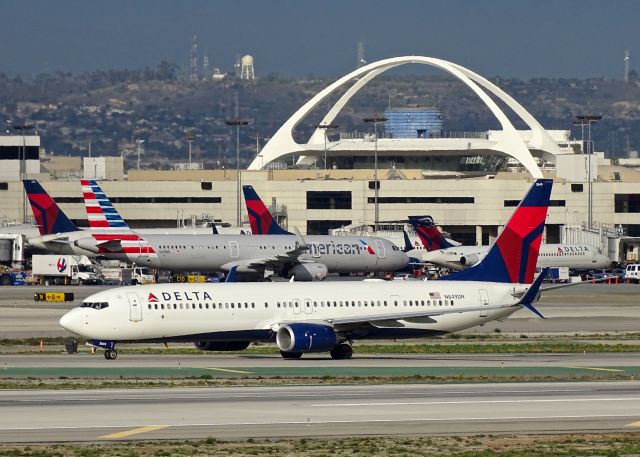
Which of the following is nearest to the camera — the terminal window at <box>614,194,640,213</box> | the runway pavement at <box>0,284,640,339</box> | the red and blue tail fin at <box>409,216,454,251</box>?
the runway pavement at <box>0,284,640,339</box>

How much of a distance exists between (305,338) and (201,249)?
7142cm

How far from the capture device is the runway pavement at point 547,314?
81938 mm

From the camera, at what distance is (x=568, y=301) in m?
111

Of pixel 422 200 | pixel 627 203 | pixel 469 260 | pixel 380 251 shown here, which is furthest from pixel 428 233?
pixel 627 203

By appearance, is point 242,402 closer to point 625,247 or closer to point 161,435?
point 161,435

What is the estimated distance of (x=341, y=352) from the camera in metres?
60.8

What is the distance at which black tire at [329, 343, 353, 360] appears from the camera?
60688 mm

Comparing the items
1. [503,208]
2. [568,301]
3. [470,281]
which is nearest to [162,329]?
[470,281]

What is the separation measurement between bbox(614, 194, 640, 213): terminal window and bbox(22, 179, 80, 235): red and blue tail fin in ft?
266

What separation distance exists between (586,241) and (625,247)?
15.7 ft

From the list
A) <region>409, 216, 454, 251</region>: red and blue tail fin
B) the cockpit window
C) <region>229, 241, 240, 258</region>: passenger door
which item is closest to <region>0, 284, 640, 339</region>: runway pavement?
<region>229, 241, 240, 258</region>: passenger door

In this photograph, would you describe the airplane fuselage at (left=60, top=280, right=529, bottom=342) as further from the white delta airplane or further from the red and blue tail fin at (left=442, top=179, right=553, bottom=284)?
the red and blue tail fin at (left=442, top=179, right=553, bottom=284)

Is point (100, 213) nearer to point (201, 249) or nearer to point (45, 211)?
point (201, 249)

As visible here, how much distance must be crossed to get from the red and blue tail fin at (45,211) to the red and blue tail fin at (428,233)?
33.5 meters
